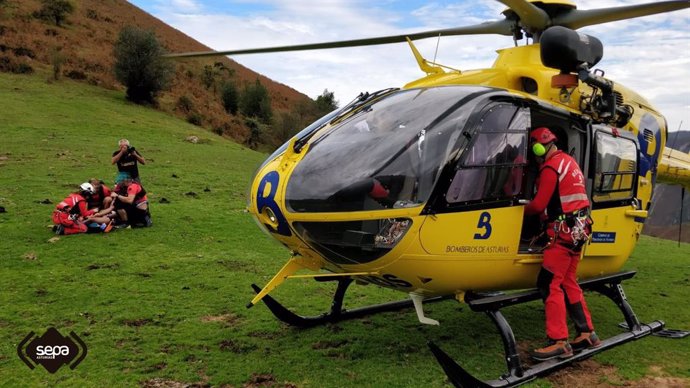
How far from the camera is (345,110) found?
16.8ft

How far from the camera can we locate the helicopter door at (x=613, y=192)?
5.64 meters

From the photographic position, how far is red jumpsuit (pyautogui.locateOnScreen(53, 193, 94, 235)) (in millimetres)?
10078

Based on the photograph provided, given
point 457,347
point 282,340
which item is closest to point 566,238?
point 457,347

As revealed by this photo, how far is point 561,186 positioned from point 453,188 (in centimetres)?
124

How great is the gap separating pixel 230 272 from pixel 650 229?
3114 inches

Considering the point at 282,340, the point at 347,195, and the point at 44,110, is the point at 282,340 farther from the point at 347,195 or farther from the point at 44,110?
the point at 44,110

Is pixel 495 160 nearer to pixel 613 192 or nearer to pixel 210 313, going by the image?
pixel 613 192

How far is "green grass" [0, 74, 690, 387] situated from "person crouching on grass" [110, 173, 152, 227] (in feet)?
1.14

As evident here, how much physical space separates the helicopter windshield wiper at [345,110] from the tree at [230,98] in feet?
114

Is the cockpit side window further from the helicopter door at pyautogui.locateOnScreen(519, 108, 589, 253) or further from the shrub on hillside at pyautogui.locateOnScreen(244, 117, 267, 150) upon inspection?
the shrub on hillside at pyautogui.locateOnScreen(244, 117, 267, 150)

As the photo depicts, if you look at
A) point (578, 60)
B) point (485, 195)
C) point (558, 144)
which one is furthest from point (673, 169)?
point (485, 195)

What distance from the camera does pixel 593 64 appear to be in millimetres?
5277

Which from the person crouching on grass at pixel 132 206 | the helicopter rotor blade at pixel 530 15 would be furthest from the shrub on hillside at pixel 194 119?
the helicopter rotor blade at pixel 530 15

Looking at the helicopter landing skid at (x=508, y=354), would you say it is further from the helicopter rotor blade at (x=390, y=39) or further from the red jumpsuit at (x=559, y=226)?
the helicopter rotor blade at (x=390, y=39)
